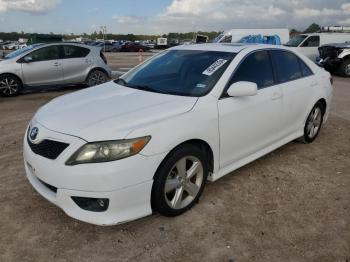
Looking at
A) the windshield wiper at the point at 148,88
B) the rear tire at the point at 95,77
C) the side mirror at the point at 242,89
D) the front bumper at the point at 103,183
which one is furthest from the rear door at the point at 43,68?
the side mirror at the point at 242,89

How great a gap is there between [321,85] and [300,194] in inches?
85.2

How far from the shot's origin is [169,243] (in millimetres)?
3035

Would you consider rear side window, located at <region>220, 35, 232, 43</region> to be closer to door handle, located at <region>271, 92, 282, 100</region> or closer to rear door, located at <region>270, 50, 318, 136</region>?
rear door, located at <region>270, 50, 318, 136</region>

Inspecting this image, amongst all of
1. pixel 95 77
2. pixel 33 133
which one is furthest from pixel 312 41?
pixel 33 133

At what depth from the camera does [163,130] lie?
3045 millimetres

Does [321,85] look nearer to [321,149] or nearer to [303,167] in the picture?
[321,149]

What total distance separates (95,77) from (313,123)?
7212mm

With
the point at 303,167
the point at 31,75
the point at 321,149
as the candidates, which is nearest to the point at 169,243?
the point at 303,167

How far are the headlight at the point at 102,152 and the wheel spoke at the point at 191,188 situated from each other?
80cm

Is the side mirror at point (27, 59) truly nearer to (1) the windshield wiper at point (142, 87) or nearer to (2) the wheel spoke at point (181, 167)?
(1) the windshield wiper at point (142, 87)

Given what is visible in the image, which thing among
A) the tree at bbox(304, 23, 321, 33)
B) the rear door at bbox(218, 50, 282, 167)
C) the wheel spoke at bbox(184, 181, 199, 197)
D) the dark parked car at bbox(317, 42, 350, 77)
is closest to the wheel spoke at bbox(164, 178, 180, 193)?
the wheel spoke at bbox(184, 181, 199, 197)

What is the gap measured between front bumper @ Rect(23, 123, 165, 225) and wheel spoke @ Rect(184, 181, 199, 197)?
51 cm

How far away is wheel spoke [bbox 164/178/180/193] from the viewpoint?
3.20 meters

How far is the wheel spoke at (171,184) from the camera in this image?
3.20 meters
